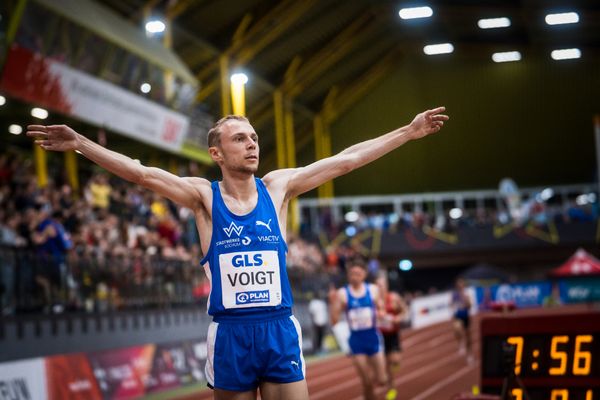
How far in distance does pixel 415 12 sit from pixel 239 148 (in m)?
37.7

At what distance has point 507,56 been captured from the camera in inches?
1864

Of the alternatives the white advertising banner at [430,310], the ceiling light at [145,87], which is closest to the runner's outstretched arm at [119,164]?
the ceiling light at [145,87]

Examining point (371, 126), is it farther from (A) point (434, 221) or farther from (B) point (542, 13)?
(B) point (542, 13)

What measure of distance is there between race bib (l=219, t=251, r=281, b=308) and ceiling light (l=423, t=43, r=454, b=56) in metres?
43.0

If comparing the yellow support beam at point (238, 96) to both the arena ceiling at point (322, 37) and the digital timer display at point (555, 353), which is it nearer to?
the arena ceiling at point (322, 37)

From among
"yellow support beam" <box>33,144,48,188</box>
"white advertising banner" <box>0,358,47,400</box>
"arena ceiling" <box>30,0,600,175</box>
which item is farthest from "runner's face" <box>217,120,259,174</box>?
"arena ceiling" <box>30,0,600,175</box>

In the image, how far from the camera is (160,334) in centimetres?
1839

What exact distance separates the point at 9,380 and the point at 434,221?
122 feet

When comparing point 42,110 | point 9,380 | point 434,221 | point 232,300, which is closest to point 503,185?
point 434,221

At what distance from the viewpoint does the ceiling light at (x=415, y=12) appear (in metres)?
41.5

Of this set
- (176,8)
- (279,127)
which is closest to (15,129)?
(176,8)

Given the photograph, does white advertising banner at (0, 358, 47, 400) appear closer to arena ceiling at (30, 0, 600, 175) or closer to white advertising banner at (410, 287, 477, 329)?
arena ceiling at (30, 0, 600, 175)

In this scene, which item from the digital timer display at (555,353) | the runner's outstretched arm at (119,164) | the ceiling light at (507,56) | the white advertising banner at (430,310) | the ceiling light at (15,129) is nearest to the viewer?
the runner's outstretched arm at (119,164)

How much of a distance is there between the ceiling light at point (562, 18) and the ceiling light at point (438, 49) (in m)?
5.65
